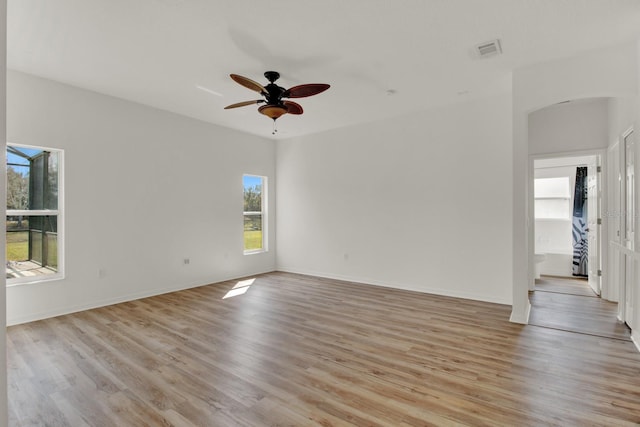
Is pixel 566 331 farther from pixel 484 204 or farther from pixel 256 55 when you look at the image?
pixel 256 55

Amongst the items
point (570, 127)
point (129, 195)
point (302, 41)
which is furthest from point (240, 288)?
point (570, 127)

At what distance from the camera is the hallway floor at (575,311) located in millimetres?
3592

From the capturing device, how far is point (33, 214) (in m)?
4.15

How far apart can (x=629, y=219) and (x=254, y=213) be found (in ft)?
19.5

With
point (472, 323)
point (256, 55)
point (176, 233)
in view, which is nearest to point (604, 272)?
point (472, 323)

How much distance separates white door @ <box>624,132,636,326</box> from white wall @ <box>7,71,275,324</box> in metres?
5.81

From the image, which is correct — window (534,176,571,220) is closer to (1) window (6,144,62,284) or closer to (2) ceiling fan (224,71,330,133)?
(2) ceiling fan (224,71,330,133)

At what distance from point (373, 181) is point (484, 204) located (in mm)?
1908

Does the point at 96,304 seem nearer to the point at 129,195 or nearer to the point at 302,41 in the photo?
the point at 129,195

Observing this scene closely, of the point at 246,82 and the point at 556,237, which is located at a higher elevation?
the point at 246,82

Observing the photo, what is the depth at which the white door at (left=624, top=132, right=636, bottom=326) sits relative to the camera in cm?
348

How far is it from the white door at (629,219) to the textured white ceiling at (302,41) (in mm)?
1176

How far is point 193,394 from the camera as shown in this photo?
7.72ft

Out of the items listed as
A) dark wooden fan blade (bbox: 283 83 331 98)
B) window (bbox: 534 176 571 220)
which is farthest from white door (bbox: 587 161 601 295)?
dark wooden fan blade (bbox: 283 83 331 98)
